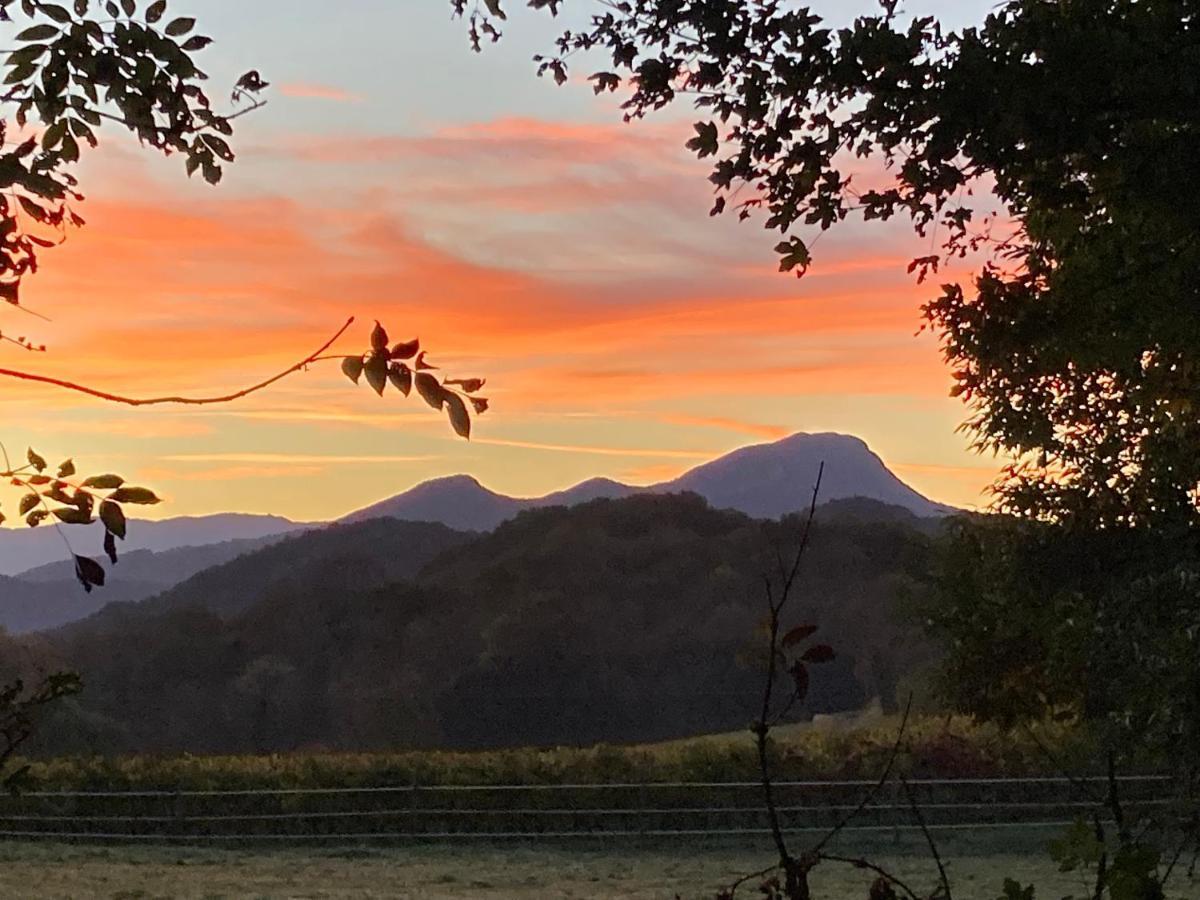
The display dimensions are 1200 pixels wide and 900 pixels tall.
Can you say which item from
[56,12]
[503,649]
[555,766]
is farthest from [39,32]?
[503,649]

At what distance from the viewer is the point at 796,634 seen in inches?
105

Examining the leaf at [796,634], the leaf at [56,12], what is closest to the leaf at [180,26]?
the leaf at [56,12]

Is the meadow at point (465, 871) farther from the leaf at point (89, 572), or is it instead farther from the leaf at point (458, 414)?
the leaf at point (458, 414)

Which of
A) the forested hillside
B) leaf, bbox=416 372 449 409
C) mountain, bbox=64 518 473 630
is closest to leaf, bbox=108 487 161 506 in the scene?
leaf, bbox=416 372 449 409

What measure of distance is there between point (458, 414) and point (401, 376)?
196mm

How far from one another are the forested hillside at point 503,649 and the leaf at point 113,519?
46.6 meters

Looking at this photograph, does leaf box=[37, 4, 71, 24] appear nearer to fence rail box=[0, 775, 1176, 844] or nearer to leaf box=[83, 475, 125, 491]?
leaf box=[83, 475, 125, 491]

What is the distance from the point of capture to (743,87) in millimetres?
8289

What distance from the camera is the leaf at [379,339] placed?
313 cm

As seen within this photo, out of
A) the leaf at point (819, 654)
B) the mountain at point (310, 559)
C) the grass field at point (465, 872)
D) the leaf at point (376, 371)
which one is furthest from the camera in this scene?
the mountain at point (310, 559)

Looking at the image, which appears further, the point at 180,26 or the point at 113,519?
the point at 180,26

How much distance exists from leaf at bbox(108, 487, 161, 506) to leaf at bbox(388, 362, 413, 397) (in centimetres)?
65

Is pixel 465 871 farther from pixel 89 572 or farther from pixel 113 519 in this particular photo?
pixel 113 519

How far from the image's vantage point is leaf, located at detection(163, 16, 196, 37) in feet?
14.3
